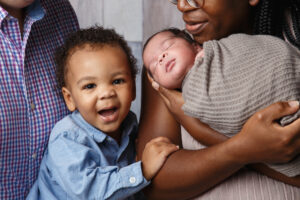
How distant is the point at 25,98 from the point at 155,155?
0.54m

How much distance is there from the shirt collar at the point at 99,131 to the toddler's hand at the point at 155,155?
0.21 metres

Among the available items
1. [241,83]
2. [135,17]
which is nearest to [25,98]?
[241,83]

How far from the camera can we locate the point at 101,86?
5.15 ft

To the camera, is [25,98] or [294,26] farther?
[25,98]

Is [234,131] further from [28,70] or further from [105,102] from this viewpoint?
[28,70]

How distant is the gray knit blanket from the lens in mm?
1217

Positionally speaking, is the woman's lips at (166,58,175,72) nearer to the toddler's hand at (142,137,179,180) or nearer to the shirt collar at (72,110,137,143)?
the toddler's hand at (142,137,179,180)

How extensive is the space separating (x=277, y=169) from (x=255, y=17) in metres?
0.58

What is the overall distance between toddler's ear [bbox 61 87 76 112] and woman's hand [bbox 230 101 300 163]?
2.33 feet

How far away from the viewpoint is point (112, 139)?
5.42 ft

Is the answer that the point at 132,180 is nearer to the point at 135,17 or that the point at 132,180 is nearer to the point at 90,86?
the point at 90,86

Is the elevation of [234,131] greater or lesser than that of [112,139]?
greater

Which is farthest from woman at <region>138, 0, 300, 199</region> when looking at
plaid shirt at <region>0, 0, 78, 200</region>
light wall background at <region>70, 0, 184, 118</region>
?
light wall background at <region>70, 0, 184, 118</region>

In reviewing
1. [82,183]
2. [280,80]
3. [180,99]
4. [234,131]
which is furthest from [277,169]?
[82,183]
